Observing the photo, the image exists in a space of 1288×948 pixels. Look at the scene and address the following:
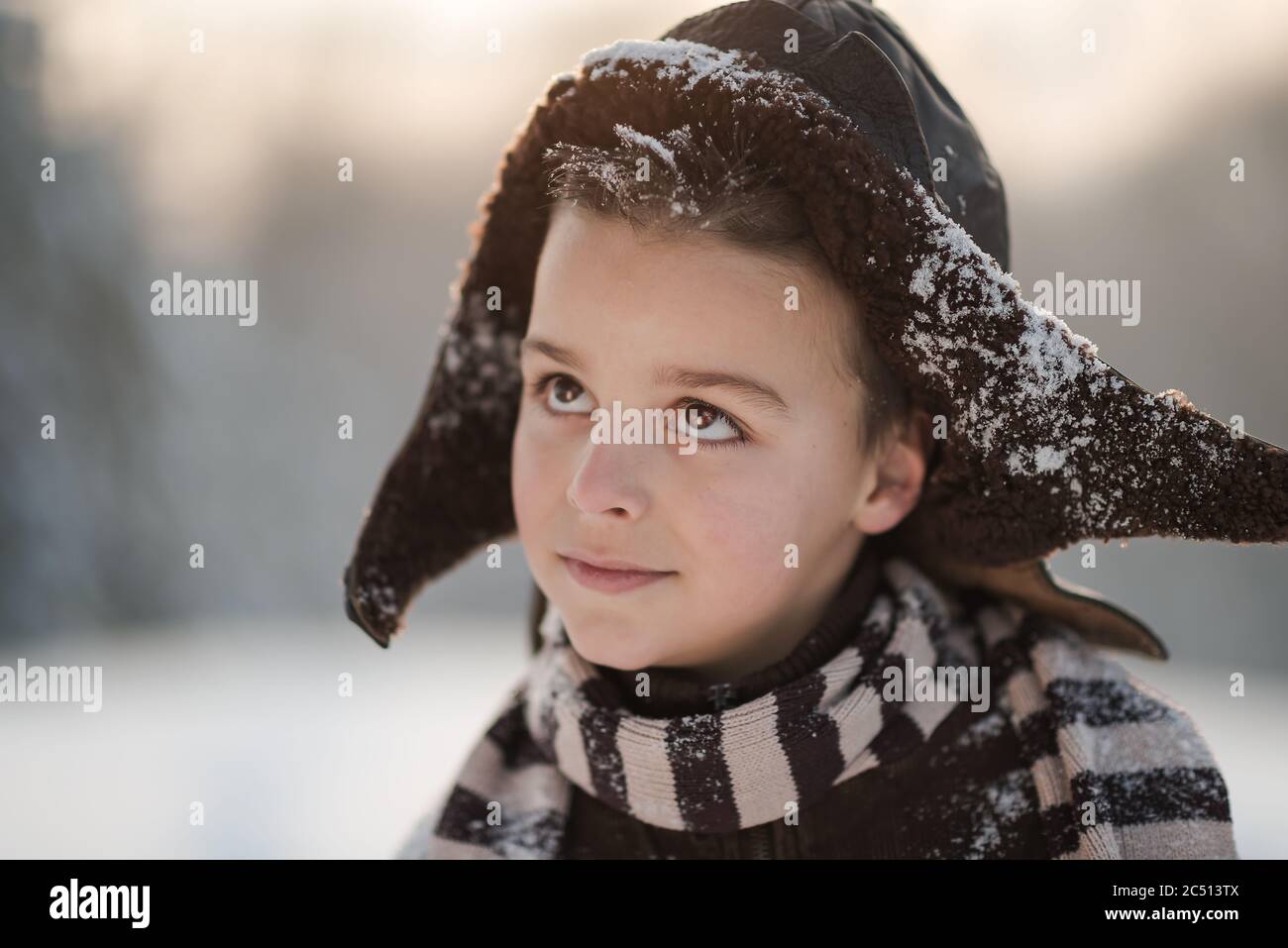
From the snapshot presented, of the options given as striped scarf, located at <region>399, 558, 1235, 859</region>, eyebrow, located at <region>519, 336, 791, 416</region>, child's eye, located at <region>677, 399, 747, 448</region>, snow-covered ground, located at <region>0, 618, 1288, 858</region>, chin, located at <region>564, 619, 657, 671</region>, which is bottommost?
snow-covered ground, located at <region>0, 618, 1288, 858</region>

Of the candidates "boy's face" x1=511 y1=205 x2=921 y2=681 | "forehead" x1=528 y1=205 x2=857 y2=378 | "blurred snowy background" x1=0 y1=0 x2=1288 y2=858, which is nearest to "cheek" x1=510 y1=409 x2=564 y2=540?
"boy's face" x1=511 y1=205 x2=921 y2=681

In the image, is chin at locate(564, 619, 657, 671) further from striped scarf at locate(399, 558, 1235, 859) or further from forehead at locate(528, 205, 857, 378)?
forehead at locate(528, 205, 857, 378)

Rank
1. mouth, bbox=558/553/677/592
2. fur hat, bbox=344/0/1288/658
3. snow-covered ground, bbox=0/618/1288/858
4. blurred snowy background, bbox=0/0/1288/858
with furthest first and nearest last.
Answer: blurred snowy background, bbox=0/0/1288/858 → snow-covered ground, bbox=0/618/1288/858 → mouth, bbox=558/553/677/592 → fur hat, bbox=344/0/1288/658

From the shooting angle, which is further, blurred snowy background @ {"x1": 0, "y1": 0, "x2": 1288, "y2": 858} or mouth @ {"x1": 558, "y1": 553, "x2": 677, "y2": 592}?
blurred snowy background @ {"x1": 0, "y1": 0, "x2": 1288, "y2": 858}

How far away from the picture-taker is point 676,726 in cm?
108

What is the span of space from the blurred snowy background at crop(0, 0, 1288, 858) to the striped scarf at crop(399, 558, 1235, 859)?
1.08m

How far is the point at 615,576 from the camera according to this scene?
3.50ft

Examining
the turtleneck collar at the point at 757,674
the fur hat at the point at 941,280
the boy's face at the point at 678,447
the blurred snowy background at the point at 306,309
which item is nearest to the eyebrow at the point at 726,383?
the boy's face at the point at 678,447

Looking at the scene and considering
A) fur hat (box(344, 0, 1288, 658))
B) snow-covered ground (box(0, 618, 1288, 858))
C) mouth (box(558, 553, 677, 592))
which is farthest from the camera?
snow-covered ground (box(0, 618, 1288, 858))

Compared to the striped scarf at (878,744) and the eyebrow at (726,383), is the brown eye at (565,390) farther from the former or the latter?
the striped scarf at (878,744)

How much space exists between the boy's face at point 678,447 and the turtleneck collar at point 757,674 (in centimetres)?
4

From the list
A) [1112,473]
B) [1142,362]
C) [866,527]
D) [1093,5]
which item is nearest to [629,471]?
[866,527]

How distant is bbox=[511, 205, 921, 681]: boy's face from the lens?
1.00 metres

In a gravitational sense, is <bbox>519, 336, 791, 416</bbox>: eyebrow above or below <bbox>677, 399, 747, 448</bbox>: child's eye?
above
